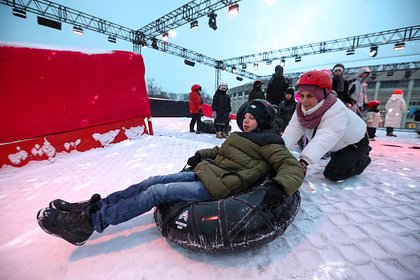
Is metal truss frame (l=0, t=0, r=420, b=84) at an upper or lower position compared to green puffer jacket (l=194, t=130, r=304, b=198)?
upper

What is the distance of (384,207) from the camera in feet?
6.06

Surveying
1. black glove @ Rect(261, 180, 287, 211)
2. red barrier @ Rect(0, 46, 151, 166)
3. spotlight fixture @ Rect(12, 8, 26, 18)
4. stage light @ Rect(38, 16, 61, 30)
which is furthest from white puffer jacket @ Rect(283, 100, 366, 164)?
spotlight fixture @ Rect(12, 8, 26, 18)

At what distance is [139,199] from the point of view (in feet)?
4.38

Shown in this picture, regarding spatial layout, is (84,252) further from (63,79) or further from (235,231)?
(63,79)

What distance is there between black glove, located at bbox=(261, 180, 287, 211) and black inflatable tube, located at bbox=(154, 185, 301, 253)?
36mm

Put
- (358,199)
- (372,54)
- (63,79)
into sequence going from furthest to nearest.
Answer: (372,54)
(63,79)
(358,199)

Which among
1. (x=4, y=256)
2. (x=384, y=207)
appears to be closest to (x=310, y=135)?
(x=384, y=207)

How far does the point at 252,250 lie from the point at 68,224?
3.80 ft

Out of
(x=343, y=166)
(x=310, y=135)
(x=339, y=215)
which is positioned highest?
(x=310, y=135)

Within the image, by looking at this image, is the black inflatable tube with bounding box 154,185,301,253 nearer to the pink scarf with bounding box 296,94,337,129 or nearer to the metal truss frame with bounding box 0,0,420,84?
the pink scarf with bounding box 296,94,337,129

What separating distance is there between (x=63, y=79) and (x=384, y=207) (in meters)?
4.47

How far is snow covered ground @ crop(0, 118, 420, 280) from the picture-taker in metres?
1.17

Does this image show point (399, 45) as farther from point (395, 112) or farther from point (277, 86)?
point (277, 86)

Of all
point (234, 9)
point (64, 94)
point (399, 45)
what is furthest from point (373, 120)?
point (399, 45)
